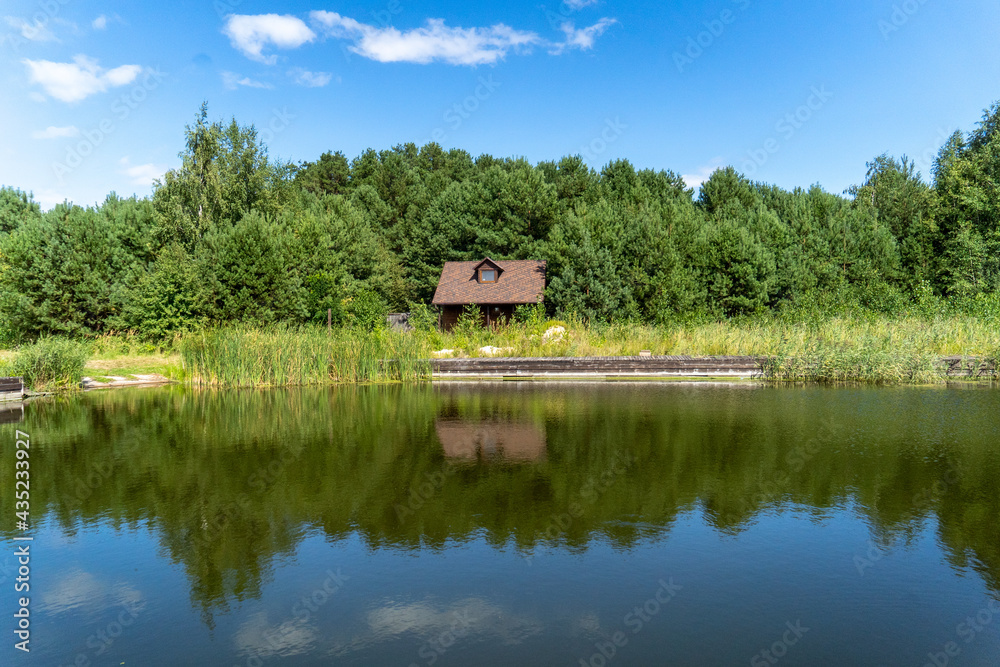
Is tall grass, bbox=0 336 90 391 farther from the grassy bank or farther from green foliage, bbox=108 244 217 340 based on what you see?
green foliage, bbox=108 244 217 340

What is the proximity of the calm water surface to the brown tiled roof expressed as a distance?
28.7 meters

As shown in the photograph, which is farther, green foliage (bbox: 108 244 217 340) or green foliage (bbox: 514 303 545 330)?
green foliage (bbox: 108 244 217 340)

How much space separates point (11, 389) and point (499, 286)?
28516mm

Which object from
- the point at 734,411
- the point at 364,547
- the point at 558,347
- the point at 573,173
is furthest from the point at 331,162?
the point at 364,547

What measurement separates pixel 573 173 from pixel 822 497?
179 feet

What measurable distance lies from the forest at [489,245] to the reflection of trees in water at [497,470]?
15.2 metres

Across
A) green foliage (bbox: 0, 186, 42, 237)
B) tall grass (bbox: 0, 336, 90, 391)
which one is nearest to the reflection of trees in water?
tall grass (bbox: 0, 336, 90, 391)

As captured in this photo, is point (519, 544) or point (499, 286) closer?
point (519, 544)

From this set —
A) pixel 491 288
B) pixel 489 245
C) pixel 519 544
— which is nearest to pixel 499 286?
pixel 491 288

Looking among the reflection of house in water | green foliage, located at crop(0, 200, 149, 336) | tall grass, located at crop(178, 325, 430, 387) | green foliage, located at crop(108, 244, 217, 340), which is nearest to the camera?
the reflection of house in water

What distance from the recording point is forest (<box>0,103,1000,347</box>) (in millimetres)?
29703

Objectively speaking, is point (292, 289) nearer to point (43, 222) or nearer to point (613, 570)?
point (43, 222)

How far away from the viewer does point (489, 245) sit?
5000 centimetres

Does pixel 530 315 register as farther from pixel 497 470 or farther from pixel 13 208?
pixel 13 208
